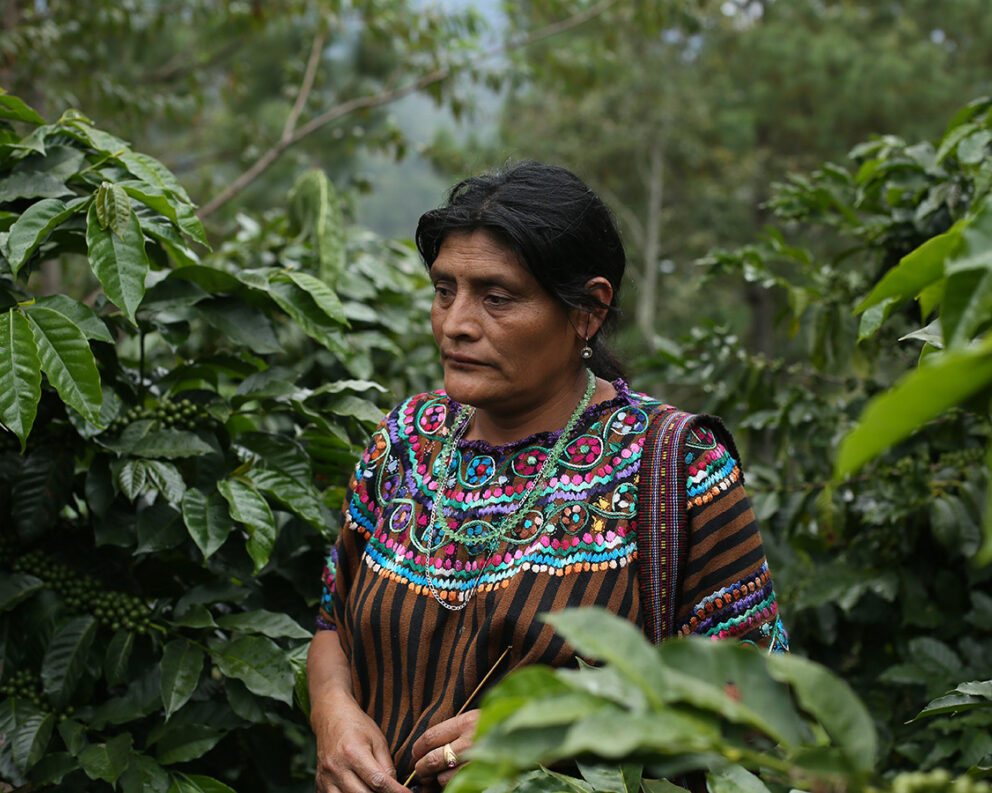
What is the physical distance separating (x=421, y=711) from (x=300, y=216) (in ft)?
5.88

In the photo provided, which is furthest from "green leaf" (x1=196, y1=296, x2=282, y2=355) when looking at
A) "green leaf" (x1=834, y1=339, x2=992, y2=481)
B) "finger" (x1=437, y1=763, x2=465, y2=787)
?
"green leaf" (x1=834, y1=339, x2=992, y2=481)

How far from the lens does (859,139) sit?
17.1 m

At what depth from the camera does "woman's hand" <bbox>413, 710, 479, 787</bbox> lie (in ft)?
4.93

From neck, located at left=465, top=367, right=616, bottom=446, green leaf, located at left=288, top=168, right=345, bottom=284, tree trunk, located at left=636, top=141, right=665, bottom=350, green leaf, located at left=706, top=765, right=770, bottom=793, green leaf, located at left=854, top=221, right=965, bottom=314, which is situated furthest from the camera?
tree trunk, located at left=636, top=141, right=665, bottom=350

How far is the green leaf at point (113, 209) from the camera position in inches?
69.2

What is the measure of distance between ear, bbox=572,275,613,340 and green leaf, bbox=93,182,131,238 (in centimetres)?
80

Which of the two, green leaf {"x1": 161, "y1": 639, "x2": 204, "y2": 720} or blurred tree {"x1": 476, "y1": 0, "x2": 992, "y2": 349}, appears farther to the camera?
blurred tree {"x1": 476, "y1": 0, "x2": 992, "y2": 349}

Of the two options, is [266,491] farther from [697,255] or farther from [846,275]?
[697,255]

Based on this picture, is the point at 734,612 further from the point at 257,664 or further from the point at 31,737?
the point at 31,737

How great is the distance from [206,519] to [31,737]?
48 centimetres

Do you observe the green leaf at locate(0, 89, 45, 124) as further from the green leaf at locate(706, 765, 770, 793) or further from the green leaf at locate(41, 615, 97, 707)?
the green leaf at locate(706, 765, 770, 793)

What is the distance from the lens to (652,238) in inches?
797

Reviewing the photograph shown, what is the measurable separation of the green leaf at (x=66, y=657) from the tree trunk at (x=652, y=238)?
17691 mm

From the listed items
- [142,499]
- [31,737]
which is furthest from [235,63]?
[31,737]
